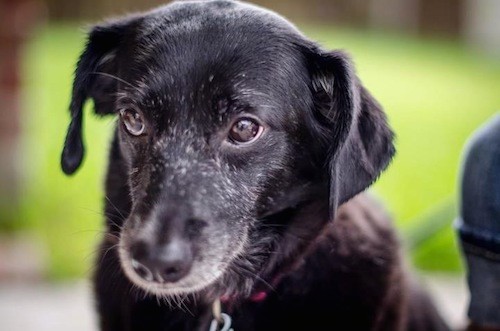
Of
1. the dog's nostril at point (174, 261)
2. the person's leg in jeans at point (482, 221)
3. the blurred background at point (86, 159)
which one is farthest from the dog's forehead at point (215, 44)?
→ the person's leg in jeans at point (482, 221)

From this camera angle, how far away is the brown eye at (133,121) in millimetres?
2176

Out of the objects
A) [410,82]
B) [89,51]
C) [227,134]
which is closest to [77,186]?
[89,51]

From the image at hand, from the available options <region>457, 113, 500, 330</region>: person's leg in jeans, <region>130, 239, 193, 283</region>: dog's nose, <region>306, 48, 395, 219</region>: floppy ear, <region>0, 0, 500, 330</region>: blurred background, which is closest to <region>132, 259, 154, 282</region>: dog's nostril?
<region>130, 239, 193, 283</region>: dog's nose

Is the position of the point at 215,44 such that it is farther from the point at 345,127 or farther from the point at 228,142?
the point at 345,127

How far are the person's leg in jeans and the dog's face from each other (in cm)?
24

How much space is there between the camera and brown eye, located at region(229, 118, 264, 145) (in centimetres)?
211

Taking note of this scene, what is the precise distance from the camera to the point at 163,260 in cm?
190

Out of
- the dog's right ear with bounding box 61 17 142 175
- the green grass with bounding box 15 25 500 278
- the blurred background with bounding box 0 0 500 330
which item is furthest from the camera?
the green grass with bounding box 15 25 500 278

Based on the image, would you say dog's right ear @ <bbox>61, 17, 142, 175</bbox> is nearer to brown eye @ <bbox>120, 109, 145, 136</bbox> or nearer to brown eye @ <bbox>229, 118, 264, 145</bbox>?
brown eye @ <bbox>120, 109, 145, 136</bbox>

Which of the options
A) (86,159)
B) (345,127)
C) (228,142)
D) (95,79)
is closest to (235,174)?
(228,142)

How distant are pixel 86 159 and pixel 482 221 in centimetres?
349

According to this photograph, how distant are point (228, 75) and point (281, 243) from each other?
1.70ft

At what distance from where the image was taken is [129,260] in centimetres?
198

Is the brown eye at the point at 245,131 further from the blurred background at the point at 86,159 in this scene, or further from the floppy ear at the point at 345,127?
the blurred background at the point at 86,159
